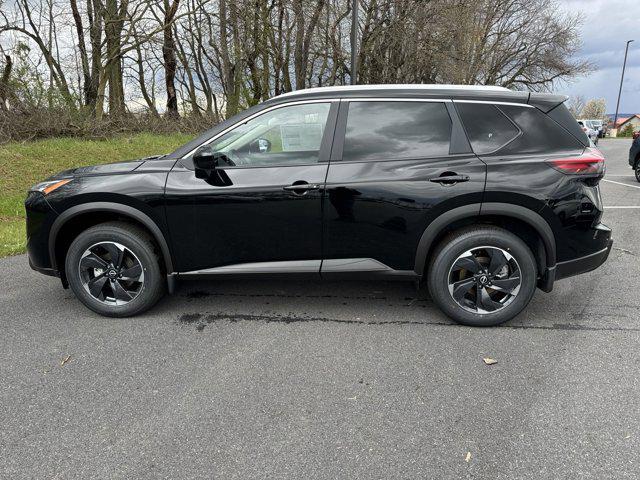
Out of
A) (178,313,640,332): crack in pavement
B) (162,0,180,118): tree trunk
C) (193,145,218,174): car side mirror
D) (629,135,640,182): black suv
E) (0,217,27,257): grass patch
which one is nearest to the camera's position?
(193,145,218,174): car side mirror

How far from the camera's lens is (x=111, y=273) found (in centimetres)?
361

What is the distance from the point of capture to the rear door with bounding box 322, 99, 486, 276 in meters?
3.30

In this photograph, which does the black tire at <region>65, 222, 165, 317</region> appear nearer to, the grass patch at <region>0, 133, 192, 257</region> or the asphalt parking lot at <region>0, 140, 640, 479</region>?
the asphalt parking lot at <region>0, 140, 640, 479</region>

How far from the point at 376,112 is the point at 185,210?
64.0 inches

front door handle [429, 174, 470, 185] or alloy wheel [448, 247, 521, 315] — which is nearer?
front door handle [429, 174, 470, 185]

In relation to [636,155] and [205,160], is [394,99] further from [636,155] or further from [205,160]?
[636,155]

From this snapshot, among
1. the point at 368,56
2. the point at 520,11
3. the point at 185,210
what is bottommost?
the point at 185,210

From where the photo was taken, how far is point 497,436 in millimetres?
2348

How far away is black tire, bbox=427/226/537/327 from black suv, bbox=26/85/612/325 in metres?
0.01

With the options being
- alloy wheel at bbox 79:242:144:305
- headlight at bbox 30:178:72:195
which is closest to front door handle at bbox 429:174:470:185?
alloy wheel at bbox 79:242:144:305

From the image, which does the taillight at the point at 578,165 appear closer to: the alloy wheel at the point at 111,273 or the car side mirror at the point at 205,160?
the car side mirror at the point at 205,160

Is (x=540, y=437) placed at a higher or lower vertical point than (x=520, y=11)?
lower

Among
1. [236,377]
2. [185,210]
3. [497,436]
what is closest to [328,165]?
[185,210]

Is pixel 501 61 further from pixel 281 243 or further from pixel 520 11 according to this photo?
pixel 281 243
